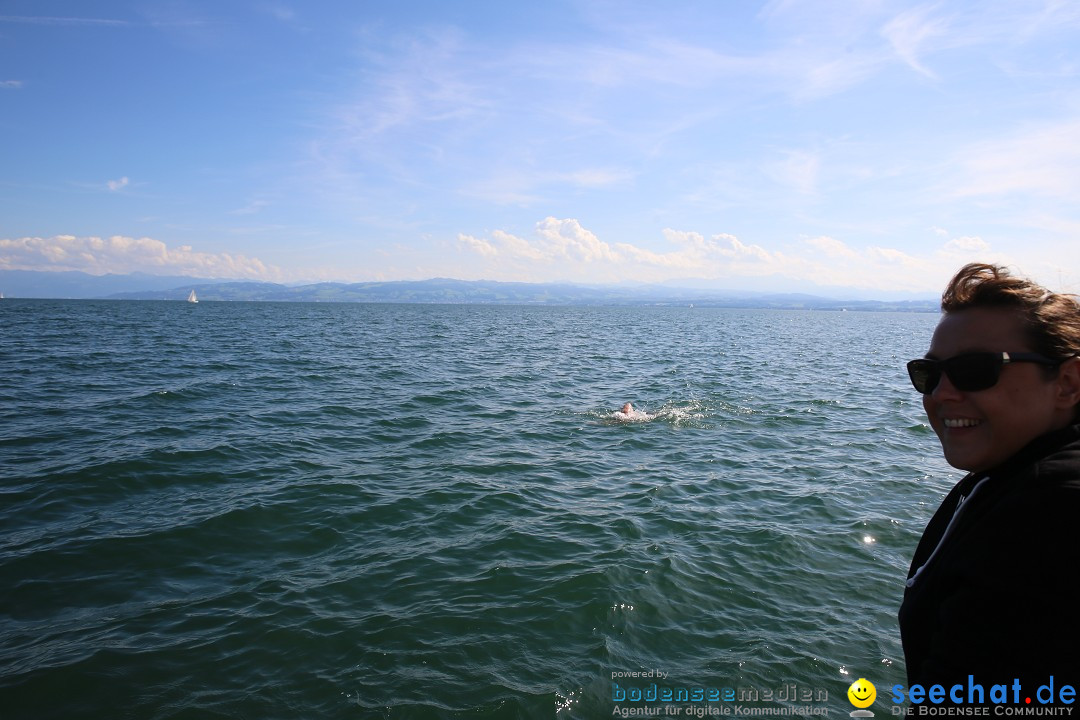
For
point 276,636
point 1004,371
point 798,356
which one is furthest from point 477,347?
point 1004,371

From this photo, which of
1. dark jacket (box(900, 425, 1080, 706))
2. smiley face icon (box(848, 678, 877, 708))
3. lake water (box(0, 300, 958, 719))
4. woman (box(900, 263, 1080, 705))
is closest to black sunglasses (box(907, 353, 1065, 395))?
woman (box(900, 263, 1080, 705))

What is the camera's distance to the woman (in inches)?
68.3

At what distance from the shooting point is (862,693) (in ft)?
20.3

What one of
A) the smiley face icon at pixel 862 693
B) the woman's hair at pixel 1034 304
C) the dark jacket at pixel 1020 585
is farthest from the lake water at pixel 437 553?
the woman's hair at pixel 1034 304

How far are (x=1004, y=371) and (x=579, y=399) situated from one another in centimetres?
2138

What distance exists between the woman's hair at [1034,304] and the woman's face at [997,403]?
3 centimetres

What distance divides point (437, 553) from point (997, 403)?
347 inches

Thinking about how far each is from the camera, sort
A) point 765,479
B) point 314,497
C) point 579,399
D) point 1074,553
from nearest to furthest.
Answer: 1. point 1074,553
2. point 314,497
3. point 765,479
4. point 579,399

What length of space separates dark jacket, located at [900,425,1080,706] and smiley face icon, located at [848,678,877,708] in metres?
5.19

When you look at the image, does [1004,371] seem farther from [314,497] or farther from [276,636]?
[314,497]

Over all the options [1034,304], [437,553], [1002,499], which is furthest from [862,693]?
[437,553]

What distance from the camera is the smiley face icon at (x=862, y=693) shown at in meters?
6.05

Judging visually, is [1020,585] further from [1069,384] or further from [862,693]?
[862,693]

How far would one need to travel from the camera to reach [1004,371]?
2.25 meters
